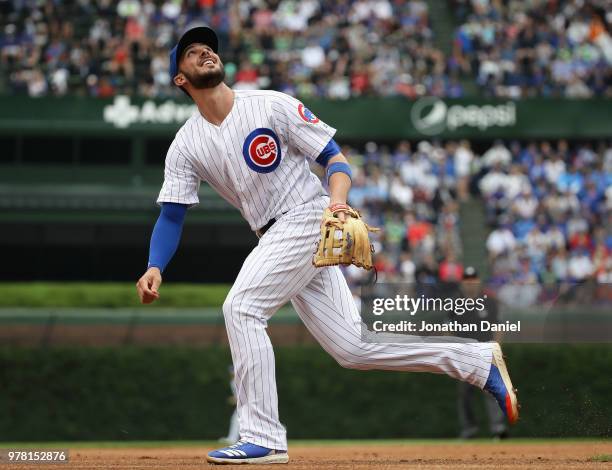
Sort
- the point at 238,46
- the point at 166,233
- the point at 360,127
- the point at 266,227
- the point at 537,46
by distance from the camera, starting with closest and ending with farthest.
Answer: the point at 266,227 → the point at 166,233 → the point at 360,127 → the point at 238,46 → the point at 537,46

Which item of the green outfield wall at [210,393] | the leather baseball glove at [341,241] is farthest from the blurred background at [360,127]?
the leather baseball glove at [341,241]

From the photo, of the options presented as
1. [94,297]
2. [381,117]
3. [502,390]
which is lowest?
[502,390]

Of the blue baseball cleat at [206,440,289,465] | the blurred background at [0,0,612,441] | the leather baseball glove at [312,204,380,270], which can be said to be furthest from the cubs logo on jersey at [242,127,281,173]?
the blurred background at [0,0,612,441]

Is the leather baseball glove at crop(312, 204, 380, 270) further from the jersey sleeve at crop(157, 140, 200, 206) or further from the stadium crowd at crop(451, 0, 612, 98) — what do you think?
the stadium crowd at crop(451, 0, 612, 98)

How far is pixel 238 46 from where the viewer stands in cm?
1866

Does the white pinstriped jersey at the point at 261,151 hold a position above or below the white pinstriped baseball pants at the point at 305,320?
above

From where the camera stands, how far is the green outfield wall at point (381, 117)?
58.5 ft

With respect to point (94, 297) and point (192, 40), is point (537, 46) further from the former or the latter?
point (192, 40)

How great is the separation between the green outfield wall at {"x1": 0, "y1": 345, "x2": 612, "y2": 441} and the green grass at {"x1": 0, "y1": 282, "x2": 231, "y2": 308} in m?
1.10

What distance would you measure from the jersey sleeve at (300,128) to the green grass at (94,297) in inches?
335

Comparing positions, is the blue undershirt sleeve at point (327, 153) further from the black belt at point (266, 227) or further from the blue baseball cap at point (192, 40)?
the blue baseball cap at point (192, 40)

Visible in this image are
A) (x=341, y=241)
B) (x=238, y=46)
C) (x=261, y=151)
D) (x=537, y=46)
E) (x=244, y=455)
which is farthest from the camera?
(x=537, y=46)

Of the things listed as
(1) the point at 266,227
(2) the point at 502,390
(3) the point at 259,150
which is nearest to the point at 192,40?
(3) the point at 259,150

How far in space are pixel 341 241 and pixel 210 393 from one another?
7.95 meters
